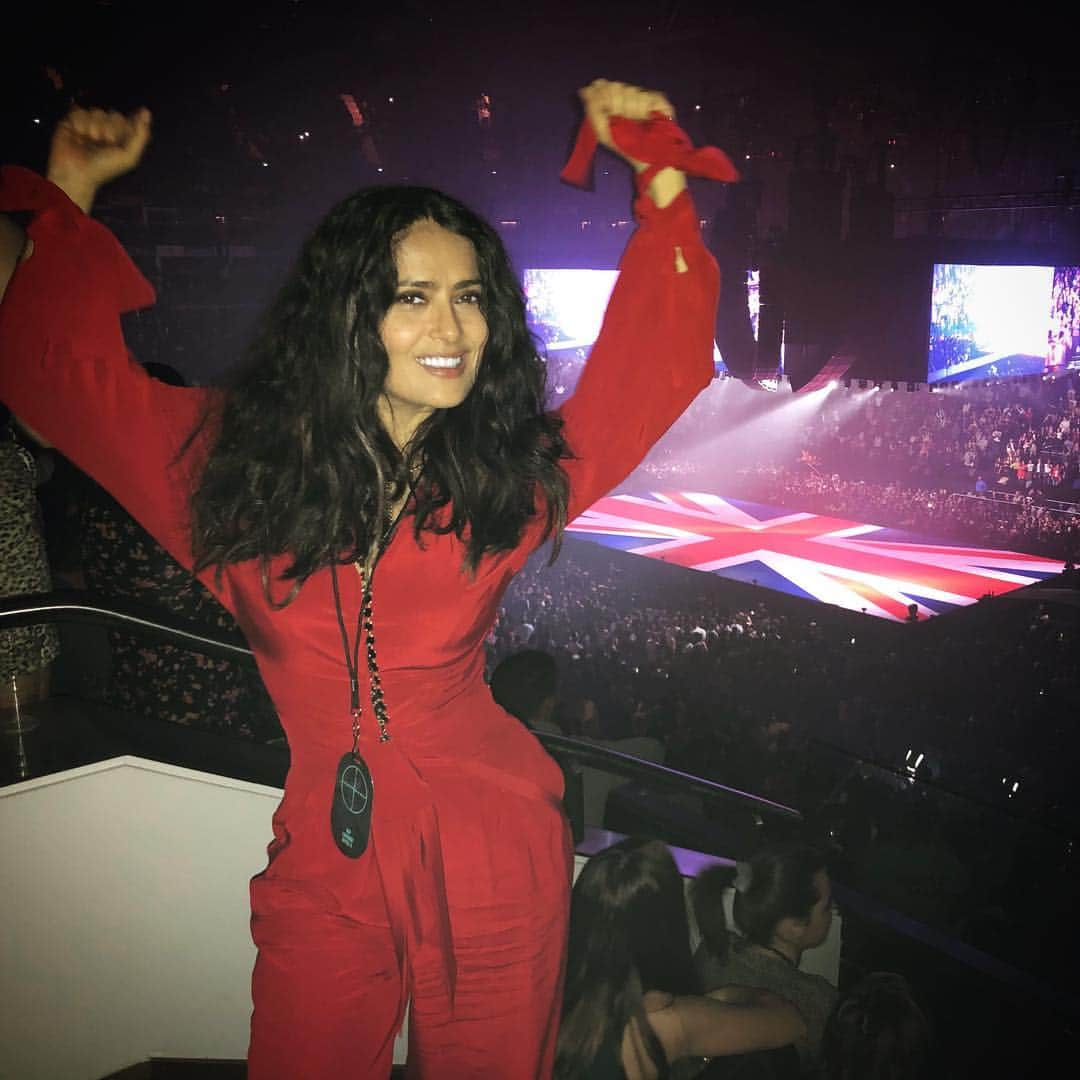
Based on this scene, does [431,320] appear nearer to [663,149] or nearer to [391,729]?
[663,149]

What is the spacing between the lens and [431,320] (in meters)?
1.24

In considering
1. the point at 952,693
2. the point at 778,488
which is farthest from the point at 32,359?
the point at 778,488

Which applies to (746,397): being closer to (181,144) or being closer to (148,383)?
(181,144)

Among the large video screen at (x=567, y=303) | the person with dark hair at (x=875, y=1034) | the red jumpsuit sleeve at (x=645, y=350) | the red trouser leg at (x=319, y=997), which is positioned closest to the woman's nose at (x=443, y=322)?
the red jumpsuit sleeve at (x=645, y=350)

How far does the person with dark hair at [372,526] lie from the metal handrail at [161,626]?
2.50ft

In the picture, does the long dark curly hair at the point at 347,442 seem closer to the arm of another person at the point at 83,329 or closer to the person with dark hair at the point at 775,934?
the arm of another person at the point at 83,329

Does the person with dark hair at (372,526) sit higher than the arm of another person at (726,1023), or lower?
higher

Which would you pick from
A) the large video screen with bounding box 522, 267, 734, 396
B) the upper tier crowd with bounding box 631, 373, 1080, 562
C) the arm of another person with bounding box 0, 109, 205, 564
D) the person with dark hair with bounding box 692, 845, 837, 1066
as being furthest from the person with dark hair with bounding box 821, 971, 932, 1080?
the upper tier crowd with bounding box 631, 373, 1080, 562

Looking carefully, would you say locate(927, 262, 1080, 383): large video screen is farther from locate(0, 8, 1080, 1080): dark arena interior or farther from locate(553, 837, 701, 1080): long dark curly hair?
locate(553, 837, 701, 1080): long dark curly hair

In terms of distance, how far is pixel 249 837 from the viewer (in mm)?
2125

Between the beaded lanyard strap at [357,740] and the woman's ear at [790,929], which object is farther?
the woman's ear at [790,929]

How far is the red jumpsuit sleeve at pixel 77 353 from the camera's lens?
1142mm

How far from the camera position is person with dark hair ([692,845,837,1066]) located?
2.18 meters

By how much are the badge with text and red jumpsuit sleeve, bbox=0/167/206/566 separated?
44 cm
